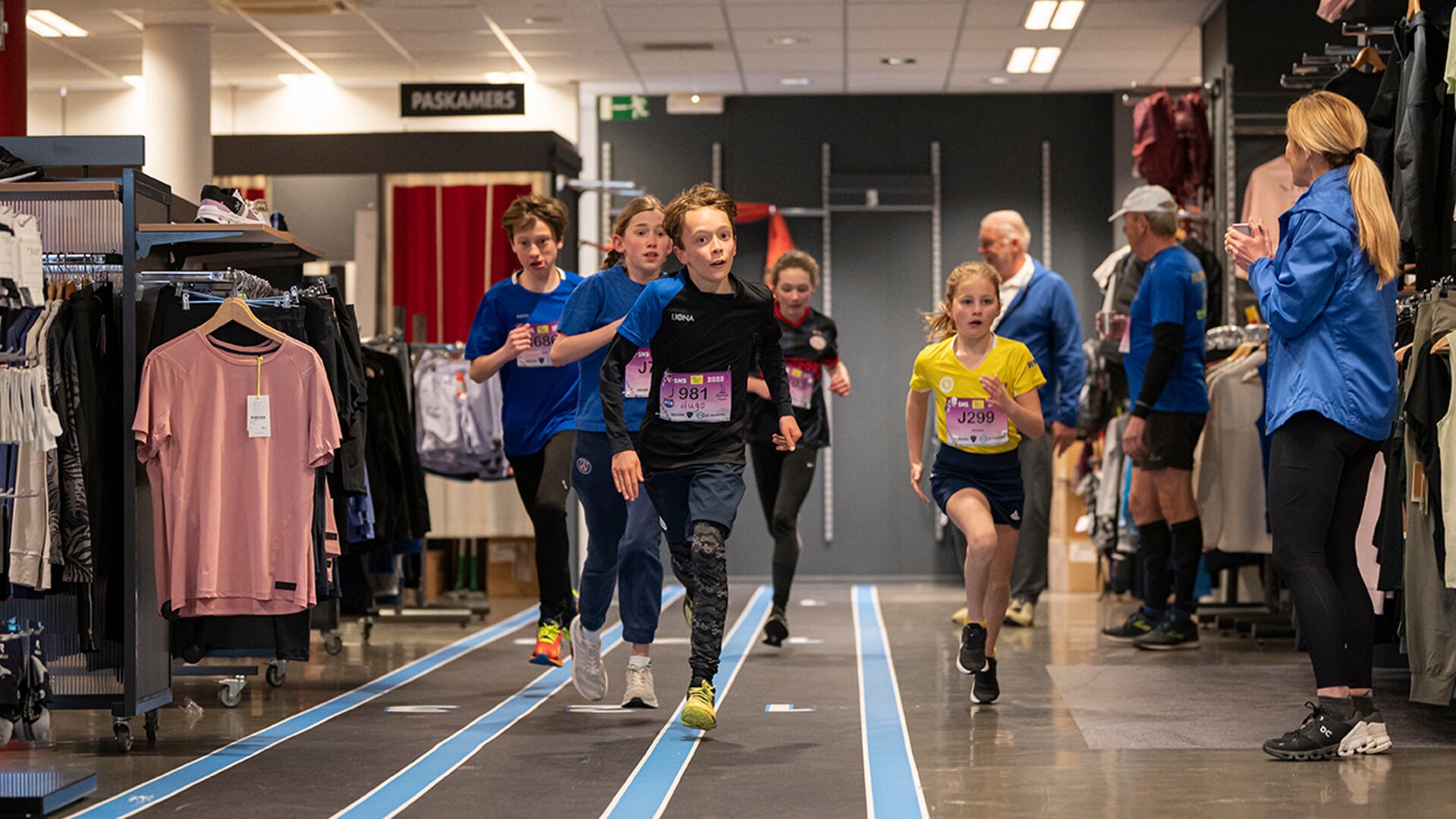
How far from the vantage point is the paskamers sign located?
10.4 m

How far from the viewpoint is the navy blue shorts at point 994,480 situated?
5.01 metres

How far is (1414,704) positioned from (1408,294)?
4.12 ft

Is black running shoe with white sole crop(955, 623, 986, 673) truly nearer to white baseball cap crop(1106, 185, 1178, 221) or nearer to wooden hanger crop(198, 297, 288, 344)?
wooden hanger crop(198, 297, 288, 344)

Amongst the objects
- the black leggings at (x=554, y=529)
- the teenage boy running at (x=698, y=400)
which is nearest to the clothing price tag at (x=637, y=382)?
the teenage boy running at (x=698, y=400)

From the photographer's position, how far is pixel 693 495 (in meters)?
4.43

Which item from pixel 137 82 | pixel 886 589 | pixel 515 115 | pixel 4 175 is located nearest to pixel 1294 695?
pixel 4 175

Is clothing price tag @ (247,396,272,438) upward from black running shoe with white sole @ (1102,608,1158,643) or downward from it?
upward

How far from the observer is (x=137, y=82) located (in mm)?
11039

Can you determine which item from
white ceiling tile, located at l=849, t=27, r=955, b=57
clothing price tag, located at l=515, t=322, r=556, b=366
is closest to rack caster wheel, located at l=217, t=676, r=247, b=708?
clothing price tag, located at l=515, t=322, r=556, b=366

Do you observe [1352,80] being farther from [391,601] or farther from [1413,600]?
[391,601]

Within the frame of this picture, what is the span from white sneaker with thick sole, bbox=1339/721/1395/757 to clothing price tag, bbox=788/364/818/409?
3.19 metres

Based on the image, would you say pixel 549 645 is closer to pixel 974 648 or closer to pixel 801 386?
pixel 974 648

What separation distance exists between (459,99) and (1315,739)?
25.1 feet

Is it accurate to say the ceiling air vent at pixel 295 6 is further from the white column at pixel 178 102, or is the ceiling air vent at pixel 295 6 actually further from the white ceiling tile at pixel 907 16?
the white ceiling tile at pixel 907 16
